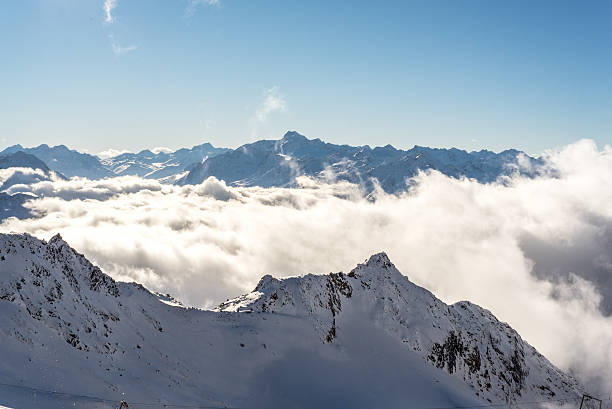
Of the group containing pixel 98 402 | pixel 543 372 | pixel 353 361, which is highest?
pixel 543 372

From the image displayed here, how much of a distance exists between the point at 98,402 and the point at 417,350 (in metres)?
84.5

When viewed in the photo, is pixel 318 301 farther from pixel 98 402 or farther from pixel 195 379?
pixel 98 402

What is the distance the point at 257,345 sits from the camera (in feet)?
268

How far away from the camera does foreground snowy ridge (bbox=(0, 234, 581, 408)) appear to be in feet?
159

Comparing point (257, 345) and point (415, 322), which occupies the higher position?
point (415, 322)

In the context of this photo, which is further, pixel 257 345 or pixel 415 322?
pixel 415 322

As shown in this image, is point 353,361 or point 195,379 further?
point 353,361

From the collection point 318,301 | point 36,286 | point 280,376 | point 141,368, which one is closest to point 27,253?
point 36,286

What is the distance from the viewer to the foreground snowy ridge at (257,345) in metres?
48.6

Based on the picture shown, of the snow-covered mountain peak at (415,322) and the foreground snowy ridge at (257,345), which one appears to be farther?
the snow-covered mountain peak at (415,322)

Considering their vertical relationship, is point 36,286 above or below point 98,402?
above

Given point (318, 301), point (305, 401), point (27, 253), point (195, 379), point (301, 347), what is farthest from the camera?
point (318, 301)

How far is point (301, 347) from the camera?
3403 inches

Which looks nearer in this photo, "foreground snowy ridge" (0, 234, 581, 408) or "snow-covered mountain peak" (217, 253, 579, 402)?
"foreground snowy ridge" (0, 234, 581, 408)
